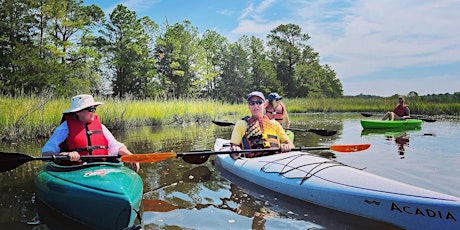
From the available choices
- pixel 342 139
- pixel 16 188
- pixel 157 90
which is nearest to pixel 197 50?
pixel 157 90

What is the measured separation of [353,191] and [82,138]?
3101 mm

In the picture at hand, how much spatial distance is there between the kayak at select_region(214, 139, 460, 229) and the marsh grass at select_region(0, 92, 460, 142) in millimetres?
7616

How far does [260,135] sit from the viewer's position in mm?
5609

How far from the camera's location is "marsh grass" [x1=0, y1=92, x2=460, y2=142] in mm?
10172

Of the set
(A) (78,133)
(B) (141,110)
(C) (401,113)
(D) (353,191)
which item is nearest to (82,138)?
(A) (78,133)

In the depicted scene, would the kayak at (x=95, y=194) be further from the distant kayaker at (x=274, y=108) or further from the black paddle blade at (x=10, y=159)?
the distant kayaker at (x=274, y=108)

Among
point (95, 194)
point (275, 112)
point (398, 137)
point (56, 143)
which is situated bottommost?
point (398, 137)

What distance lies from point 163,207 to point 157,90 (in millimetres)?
29125

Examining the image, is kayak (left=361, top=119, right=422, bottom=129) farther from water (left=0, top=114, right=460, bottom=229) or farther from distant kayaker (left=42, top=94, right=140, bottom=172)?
distant kayaker (left=42, top=94, right=140, bottom=172)

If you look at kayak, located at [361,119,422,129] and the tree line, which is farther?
the tree line

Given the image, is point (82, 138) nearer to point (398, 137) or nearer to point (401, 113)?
point (398, 137)

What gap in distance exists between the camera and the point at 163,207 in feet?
14.7

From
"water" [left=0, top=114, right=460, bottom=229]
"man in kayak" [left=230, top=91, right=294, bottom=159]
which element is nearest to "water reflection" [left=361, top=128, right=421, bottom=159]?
"water" [left=0, top=114, right=460, bottom=229]

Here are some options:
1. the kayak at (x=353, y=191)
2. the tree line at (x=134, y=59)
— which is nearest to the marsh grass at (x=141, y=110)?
the tree line at (x=134, y=59)
